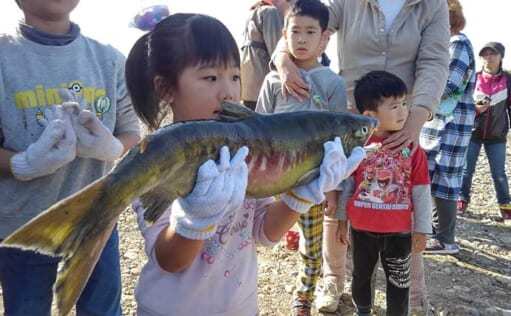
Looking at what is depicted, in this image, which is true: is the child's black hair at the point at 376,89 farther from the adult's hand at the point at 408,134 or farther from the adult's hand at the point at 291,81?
the adult's hand at the point at 291,81

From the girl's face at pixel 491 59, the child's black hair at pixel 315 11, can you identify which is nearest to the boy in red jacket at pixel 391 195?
the child's black hair at pixel 315 11

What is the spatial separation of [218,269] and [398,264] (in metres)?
1.78

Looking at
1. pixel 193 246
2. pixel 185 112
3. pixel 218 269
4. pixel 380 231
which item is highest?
pixel 185 112

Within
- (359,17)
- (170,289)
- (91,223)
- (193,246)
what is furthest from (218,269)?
(359,17)

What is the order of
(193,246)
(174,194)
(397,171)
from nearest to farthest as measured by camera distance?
(174,194) → (193,246) → (397,171)

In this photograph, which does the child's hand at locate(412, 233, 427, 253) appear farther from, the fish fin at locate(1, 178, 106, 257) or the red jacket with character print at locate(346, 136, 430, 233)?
the fish fin at locate(1, 178, 106, 257)

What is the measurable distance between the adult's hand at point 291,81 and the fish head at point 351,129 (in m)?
1.77

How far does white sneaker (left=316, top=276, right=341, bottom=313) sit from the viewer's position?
172 inches

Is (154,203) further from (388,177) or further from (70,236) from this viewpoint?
(388,177)

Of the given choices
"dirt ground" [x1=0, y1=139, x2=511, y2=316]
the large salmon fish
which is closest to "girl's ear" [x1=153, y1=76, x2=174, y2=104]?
the large salmon fish

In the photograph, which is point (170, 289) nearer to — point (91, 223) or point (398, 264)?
point (91, 223)

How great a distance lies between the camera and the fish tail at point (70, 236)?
1.45 meters

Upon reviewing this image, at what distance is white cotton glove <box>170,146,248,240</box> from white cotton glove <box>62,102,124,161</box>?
0.94m

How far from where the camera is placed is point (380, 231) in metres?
3.58
